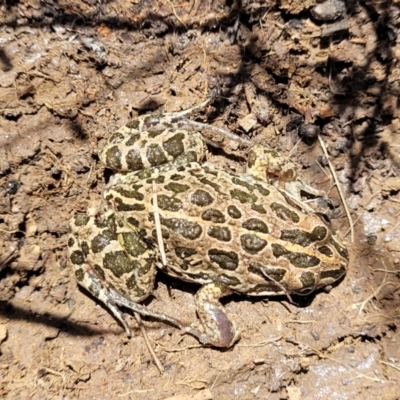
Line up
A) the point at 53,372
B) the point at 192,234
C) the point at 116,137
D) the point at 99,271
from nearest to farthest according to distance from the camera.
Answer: the point at 192,234 < the point at 99,271 < the point at 53,372 < the point at 116,137

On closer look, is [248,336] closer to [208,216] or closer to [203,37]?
[208,216]

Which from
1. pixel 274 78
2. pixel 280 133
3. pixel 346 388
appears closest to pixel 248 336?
pixel 346 388

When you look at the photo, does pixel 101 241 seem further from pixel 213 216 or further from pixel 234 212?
pixel 234 212

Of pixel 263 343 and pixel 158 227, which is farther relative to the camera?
pixel 263 343

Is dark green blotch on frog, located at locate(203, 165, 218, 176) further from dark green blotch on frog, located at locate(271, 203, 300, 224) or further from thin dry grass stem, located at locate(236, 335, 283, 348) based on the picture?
thin dry grass stem, located at locate(236, 335, 283, 348)

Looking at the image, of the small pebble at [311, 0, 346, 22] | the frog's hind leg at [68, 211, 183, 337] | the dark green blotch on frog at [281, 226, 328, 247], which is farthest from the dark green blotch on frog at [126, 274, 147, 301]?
the small pebble at [311, 0, 346, 22]

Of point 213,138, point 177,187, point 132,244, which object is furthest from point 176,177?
point 213,138

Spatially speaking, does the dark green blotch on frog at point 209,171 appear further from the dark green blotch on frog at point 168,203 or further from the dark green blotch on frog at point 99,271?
the dark green blotch on frog at point 99,271
